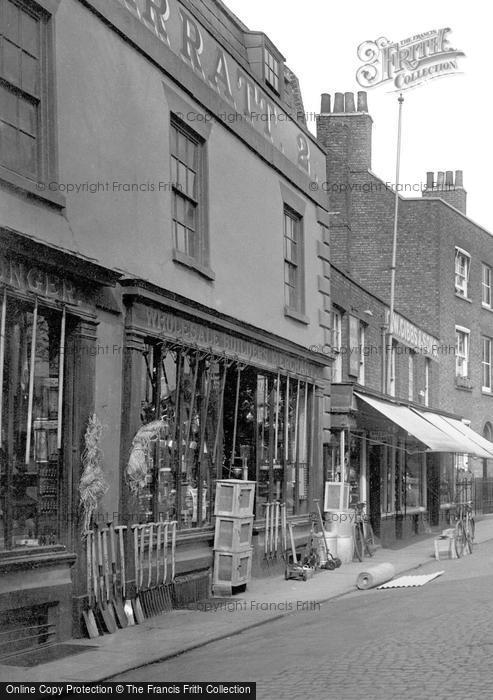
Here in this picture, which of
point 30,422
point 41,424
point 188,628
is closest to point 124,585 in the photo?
point 188,628

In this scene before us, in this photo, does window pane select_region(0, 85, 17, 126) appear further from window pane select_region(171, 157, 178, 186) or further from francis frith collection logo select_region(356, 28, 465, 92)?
francis frith collection logo select_region(356, 28, 465, 92)

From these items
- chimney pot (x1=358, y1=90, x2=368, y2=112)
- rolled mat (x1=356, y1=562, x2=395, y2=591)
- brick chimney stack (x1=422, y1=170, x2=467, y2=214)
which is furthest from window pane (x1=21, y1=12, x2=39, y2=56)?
brick chimney stack (x1=422, y1=170, x2=467, y2=214)

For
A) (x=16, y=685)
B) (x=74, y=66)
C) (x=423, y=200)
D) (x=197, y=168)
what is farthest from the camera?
(x=423, y=200)

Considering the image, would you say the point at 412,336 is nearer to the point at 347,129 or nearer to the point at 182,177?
the point at 347,129

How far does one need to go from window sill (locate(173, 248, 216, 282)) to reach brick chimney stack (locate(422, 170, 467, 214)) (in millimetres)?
28694

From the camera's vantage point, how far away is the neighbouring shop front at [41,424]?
991cm

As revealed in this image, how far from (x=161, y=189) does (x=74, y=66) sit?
7.97 ft

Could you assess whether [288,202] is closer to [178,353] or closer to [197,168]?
[197,168]

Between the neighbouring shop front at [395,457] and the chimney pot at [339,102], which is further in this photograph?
the chimney pot at [339,102]

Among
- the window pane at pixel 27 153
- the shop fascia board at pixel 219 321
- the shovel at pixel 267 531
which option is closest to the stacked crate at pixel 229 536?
the shovel at pixel 267 531

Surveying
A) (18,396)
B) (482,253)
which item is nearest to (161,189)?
(18,396)

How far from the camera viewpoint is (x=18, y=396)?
10180mm

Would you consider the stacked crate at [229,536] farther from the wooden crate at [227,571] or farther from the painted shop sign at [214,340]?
the painted shop sign at [214,340]

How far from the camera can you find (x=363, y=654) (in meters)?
9.41
